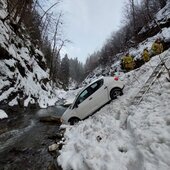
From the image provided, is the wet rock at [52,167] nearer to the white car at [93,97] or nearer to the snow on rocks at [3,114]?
the white car at [93,97]

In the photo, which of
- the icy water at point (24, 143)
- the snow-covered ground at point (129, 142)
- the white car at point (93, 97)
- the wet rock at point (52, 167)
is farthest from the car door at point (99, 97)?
the wet rock at point (52, 167)

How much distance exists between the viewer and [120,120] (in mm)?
7609

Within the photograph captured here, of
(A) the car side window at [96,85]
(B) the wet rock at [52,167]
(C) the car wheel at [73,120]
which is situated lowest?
(B) the wet rock at [52,167]

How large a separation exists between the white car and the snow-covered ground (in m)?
2.90

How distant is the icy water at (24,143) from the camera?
6.97 metres

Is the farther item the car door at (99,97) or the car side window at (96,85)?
the car side window at (96,85)

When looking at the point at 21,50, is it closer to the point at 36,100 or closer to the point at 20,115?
the point at 36,100

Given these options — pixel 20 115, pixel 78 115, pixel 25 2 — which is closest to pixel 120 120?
pixel 78 115

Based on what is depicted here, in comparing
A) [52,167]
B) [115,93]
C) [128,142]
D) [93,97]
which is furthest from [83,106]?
[128,142]

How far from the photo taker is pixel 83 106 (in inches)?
446

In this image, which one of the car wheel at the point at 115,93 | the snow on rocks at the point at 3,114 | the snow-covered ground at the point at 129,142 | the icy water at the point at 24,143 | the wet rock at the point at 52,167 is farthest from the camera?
the snow on rocks at the point at 3,114

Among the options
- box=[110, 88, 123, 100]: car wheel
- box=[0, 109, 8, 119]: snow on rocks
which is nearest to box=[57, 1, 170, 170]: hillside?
box=[110, 88, 123, 100]: car wheel

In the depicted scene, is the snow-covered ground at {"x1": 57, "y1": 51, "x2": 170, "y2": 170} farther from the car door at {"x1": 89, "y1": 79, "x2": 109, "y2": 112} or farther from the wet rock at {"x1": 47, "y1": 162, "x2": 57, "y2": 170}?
the car door at {"x1": 89, "y1": 79, "x2": 109, "y2": 112}

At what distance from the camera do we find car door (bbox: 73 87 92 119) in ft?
37.1
